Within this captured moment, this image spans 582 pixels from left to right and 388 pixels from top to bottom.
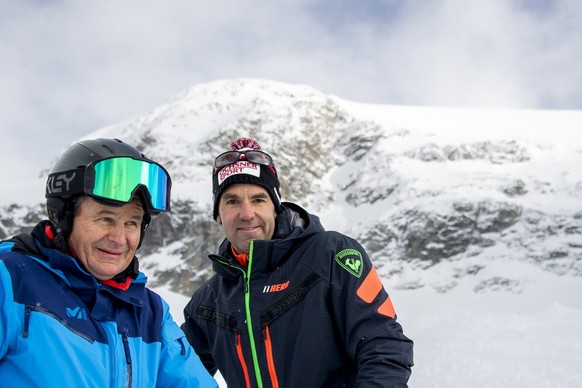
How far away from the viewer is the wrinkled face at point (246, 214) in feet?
11.2

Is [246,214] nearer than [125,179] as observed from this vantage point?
No

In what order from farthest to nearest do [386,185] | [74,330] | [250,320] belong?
1. [386,185]
2. [250,320]
3. [74,330]

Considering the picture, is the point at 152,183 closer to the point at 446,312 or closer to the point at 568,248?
the point at 446,312

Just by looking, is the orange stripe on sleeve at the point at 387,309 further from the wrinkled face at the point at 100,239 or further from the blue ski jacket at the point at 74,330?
the wrinkled face at the point at 100,239

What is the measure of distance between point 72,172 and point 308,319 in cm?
158

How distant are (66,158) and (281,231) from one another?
5.00ft

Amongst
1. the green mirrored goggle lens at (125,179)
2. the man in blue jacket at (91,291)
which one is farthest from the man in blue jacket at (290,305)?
the green mirrored goggle lens at (125,179)

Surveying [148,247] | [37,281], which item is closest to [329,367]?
[37,281]

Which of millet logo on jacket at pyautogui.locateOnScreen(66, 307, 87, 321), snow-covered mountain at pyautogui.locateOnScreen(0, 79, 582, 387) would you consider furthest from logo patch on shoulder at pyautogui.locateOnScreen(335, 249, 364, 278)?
snow-covered mountain at pyautogui.locateOnScreen(0, 79, 582, 387)

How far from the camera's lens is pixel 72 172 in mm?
2357

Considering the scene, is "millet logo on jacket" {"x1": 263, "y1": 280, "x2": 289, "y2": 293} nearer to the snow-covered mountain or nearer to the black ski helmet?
the black ski helmet

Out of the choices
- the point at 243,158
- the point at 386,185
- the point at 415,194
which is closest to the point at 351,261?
the point at 243,158

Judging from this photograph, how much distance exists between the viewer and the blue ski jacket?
6.18ft

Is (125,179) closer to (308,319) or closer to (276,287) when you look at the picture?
(276,287)
